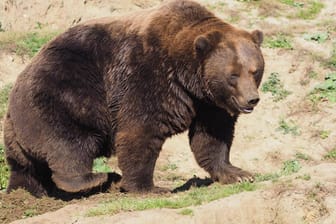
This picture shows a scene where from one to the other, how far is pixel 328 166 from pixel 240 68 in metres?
1.46

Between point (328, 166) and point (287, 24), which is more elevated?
point (328, 166)

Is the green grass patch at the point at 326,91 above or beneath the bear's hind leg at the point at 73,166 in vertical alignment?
beneath

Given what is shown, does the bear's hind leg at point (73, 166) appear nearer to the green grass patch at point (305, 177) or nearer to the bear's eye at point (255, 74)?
the bear's eye at point (255, 74)

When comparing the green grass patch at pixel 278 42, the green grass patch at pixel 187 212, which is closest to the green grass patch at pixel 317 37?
the green grass patch at pixel 278 42

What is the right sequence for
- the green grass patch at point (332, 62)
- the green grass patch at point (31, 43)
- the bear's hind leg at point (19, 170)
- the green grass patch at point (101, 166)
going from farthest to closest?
the green grass patch at point (31, 43)
the green grass patch at point (332, 62)
the green grass patch at point (101, 166)
the bear's hind leg at point (19, 170)

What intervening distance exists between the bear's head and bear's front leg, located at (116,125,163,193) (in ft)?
2.96

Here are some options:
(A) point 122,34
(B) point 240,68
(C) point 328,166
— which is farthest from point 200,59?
(C) point 328,166

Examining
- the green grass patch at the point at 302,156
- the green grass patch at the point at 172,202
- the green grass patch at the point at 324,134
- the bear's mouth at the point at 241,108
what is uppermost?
the bear's mouth at the point at 241,108

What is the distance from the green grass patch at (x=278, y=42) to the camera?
16006 millimetres

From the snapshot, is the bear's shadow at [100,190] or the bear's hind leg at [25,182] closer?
the bear's shadow at [100,190]

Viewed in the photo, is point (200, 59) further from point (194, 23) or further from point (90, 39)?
point (90, 39)

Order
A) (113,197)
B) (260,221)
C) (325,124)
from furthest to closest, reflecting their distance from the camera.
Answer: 1. (325,124)
2. (113,197)
3. (260,221)

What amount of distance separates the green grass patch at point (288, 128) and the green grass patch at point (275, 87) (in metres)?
0.74

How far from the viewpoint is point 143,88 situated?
8430mm
